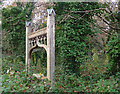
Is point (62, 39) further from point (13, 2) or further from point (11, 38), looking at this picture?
point (13, 2)

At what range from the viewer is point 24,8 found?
7.32m

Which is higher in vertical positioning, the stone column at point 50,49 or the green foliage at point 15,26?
the green foliage at point 15,26

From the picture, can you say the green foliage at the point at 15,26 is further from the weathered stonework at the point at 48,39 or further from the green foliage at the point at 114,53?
the green foliage at the point at 114,53

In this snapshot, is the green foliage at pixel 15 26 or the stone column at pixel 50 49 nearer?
the stone column at pixel 50 49

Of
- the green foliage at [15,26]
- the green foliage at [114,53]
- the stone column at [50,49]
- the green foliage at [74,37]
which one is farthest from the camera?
the green foliage at [15,26]

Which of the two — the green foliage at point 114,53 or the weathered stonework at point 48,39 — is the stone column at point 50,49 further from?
the green foliage at point 114,53

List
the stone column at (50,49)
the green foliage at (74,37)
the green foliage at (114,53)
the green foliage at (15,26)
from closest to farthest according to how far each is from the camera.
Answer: the stone column at (50,49) → the green foliage at (114,53) → the green foliage at (74,37) → the green foliage at (15,26)

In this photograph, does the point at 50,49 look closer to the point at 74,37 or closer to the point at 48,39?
the point at 48,39

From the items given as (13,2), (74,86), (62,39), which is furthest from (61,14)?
(13,2)

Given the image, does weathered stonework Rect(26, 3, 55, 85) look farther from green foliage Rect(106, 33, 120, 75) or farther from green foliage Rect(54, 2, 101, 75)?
green foliage Rect(106, 33, 120, 75)

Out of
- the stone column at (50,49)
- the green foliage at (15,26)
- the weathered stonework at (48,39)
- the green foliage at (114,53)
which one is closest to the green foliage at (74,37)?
the weathered stonework at (48,39)

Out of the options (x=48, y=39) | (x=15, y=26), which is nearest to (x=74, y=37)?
(x=48, y=39)

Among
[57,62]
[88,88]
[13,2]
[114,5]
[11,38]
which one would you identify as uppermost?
[13,2]

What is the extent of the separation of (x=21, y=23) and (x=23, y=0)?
4.43 feet
